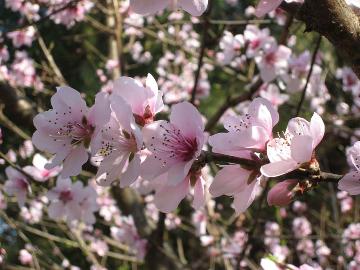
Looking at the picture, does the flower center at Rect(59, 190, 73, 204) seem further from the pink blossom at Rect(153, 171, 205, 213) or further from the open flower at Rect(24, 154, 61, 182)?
the pink blossom at Rect(153, 171, 205, 213)

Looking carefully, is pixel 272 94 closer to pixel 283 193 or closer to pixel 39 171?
pixel 39 171

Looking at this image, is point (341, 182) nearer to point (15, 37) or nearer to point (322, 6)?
point (322, 6)

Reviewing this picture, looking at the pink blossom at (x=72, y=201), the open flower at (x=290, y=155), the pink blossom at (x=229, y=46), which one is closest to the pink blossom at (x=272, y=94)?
the pink blossom at (x=229, y=46)

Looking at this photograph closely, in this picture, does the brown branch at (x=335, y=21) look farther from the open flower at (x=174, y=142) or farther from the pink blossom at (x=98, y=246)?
the pink blossom at (x=98, y=246)

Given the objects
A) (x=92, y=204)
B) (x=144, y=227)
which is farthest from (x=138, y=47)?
(x=92, y=204)

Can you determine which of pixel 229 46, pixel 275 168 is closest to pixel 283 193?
pixel 275 168
